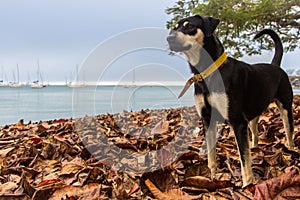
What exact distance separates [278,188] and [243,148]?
484 mm

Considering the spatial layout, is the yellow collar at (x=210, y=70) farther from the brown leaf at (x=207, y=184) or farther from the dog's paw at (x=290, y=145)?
the dog's paw at (x=290, y=145)

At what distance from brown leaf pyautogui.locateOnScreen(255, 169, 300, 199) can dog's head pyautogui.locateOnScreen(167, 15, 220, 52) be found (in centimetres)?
80

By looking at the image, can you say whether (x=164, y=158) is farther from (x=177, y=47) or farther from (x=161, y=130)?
(x=161, y=130)

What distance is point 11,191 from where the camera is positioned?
47.8 inches

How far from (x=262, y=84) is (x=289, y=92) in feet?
1.38

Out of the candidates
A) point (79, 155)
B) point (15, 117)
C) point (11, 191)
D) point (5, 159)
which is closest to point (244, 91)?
point (79, 155)

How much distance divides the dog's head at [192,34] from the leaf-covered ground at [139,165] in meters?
0.54

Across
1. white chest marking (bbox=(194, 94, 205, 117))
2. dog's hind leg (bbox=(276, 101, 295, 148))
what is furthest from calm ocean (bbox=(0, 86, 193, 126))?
dog's hind leg (bbox=(276, 101, 295, 148))

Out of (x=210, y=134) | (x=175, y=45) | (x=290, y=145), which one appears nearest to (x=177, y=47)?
(x=175, y=45)

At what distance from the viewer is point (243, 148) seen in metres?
1.49

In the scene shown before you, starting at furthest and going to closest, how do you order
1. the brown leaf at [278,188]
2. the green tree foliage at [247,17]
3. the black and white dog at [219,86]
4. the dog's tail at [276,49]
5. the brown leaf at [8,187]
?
the green tree foliage at [247,17], the dog's tail at [276,49], the black and white dog at [219,86], the brown leaf at [8,187], the brown leaf at [278,188]

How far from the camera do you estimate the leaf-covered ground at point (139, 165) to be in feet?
3.65

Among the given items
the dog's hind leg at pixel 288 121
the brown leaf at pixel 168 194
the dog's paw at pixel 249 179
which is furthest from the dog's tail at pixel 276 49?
the brown leaf at pixel 168 194

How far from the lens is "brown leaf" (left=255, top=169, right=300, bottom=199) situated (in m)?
0.99
